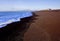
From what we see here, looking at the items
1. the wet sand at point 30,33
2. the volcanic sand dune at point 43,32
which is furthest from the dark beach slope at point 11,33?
the volcanic sand dune at point 43,32

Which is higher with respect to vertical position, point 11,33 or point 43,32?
point 11,33

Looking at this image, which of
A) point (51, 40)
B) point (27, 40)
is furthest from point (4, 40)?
point (51, 40)

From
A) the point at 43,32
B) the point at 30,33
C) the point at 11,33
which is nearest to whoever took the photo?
the point at 30,33

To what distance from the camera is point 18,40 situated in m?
9.45

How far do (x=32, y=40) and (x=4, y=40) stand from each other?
1769 mm

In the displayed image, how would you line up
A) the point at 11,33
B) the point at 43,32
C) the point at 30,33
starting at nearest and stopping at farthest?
the point at 30,33
the point at 11,33
the point at 43,32

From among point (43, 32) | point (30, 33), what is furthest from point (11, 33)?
point (43, 32)

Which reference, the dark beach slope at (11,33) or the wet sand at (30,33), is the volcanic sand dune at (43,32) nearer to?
the wet sand at (30,33)

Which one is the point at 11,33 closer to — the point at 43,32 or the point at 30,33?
the point at 30,33

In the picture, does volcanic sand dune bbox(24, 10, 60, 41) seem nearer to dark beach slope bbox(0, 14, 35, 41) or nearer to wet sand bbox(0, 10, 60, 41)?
wet sand bbox(0, 10, 60, 41)

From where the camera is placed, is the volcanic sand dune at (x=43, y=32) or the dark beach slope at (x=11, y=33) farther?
the dark beach slope at (x=11, y=33)

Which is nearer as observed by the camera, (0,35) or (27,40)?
(27,40)

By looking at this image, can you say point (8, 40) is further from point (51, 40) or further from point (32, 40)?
point (51, 40)

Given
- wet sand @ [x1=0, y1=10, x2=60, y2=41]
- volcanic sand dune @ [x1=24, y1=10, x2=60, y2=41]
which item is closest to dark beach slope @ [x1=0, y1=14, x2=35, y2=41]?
wet sand @ [x1=0, y1=10, x2=60, y2=41]
